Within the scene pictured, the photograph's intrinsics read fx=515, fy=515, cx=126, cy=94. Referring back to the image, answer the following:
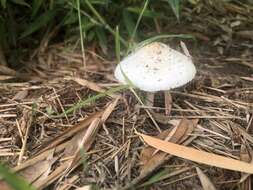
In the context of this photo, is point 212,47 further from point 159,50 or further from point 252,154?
point 252,154

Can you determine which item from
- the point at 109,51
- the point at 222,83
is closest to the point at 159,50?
the point at 222,83

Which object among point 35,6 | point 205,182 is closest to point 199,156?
point 205,182

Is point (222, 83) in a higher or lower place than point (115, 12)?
lower

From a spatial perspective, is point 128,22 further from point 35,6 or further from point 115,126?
point 115,126

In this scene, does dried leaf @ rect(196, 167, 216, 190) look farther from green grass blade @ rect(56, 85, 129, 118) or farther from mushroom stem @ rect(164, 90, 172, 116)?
green grass blade @ rect(56, 85, 129, 118)

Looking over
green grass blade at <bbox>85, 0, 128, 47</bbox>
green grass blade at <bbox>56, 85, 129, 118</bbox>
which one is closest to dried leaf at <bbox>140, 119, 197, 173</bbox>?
green grass blade at <bbox>56, 85, 129, 118</bbox>

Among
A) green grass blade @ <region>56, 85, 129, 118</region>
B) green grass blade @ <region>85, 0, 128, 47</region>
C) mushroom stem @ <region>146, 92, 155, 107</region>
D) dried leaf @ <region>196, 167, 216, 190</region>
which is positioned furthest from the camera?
green grass blade @ <region>85, 0, 128, 47</region>
